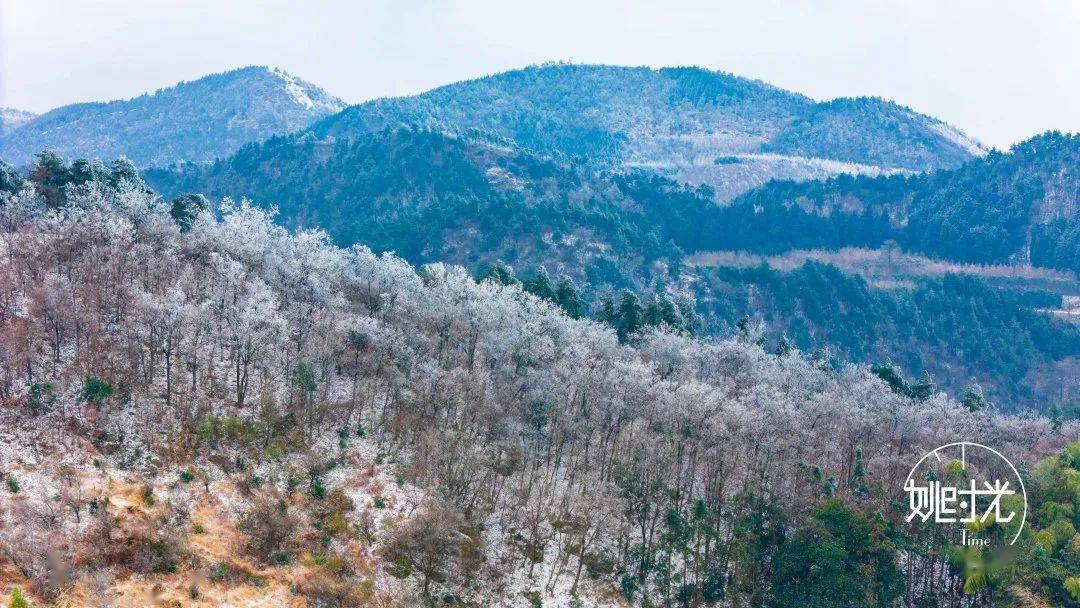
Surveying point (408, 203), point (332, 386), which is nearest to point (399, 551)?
point (332, 386)

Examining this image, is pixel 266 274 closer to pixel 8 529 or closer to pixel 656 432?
pixel 8 529

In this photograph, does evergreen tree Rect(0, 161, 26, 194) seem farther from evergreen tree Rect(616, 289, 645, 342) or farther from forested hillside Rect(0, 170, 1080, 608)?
evergreen tree Rect(616, 289, 645, 342)

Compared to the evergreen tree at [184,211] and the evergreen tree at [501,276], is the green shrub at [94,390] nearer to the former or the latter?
the evergreen tree at [184,211]

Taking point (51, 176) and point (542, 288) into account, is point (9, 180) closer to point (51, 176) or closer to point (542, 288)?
point (51, 176)

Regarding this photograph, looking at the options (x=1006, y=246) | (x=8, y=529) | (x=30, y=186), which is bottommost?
(x=8, y=529)

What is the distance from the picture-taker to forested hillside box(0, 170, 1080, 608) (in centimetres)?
4262

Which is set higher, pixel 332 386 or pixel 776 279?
pixel 776 279

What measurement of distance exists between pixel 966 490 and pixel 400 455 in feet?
136

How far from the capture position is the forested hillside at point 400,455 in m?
42.6

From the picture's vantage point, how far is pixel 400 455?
55438mm

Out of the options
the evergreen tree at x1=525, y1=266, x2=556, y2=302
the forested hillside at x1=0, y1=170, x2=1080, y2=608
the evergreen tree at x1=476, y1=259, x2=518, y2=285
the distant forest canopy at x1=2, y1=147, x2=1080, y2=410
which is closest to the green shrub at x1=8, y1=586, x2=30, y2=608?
the forested hillside at x1=0, y1=170, x2=1080, y2=608

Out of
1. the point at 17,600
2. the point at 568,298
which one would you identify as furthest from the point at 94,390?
the point at 568,298

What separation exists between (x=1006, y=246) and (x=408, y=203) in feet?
521

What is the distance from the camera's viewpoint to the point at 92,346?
2029 inches
